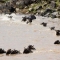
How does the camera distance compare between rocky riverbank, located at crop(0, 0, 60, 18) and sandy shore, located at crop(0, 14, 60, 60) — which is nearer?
sandy shore, located at crop(0, 14, 60, 60)

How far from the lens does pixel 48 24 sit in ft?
162

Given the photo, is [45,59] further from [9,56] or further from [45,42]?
[45,42]

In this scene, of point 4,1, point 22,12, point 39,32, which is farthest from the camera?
point 4,1

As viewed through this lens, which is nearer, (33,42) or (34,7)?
(33,42)

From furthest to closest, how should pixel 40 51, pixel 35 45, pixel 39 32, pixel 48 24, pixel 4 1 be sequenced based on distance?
pixel 4 1, pixel 48 24, pixel 39 32, pixel 35 45, pixel 40 51

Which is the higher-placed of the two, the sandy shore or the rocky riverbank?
the rocky riverbank

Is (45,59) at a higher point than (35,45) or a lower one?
lower

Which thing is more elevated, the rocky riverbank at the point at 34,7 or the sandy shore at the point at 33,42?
the rocky riverbank at the point at 34,7

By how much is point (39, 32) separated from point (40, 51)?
12.3 m

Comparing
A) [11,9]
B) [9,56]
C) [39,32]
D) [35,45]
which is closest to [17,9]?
[11,9]

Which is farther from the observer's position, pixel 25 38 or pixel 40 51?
pixel 25 38

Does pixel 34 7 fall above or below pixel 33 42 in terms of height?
above

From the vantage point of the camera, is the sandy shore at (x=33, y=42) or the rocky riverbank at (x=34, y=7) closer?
the sandy shore at (x=33, y=42)

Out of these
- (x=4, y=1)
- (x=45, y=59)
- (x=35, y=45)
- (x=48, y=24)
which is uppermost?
(x=4, y=1)
